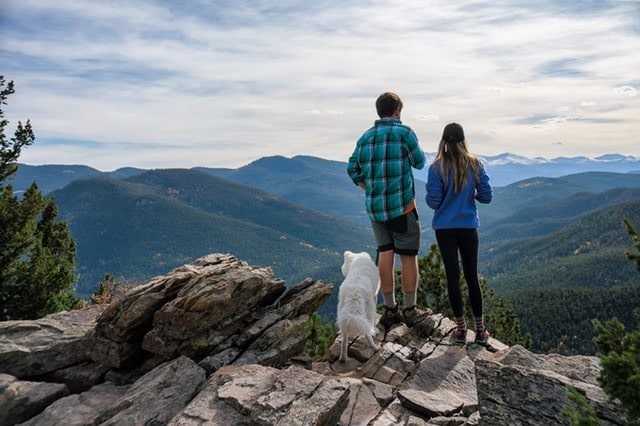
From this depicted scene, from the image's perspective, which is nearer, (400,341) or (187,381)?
(187,381)

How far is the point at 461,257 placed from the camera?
8.06m

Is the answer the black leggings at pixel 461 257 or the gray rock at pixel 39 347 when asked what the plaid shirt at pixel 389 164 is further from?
the gray rock at pixel 39 347

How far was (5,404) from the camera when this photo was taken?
6.75m

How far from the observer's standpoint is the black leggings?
26.1 feet

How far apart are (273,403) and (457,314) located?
4303 millimetres

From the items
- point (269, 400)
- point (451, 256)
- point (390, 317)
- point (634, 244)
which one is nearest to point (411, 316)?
point (390, 317)

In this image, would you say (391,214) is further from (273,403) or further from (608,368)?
(608,368)

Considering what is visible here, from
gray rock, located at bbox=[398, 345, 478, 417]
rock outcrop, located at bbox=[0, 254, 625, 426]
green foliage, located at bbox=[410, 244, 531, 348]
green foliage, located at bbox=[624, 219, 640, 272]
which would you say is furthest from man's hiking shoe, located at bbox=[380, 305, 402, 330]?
green foliage, located at bbox=[410, 244, 531, 348]

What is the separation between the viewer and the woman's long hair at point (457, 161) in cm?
775

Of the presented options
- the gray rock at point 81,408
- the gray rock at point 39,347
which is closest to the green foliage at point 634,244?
the gray rock at point 81,408

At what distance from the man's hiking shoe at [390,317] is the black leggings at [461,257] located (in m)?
1.69

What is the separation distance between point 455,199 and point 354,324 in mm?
2832

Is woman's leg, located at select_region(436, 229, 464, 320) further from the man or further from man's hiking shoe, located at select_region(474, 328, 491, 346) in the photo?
man's hiking shoe, located at select_region(474, 328, 491, 346)

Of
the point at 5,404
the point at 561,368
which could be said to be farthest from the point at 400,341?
the point at 5,404
